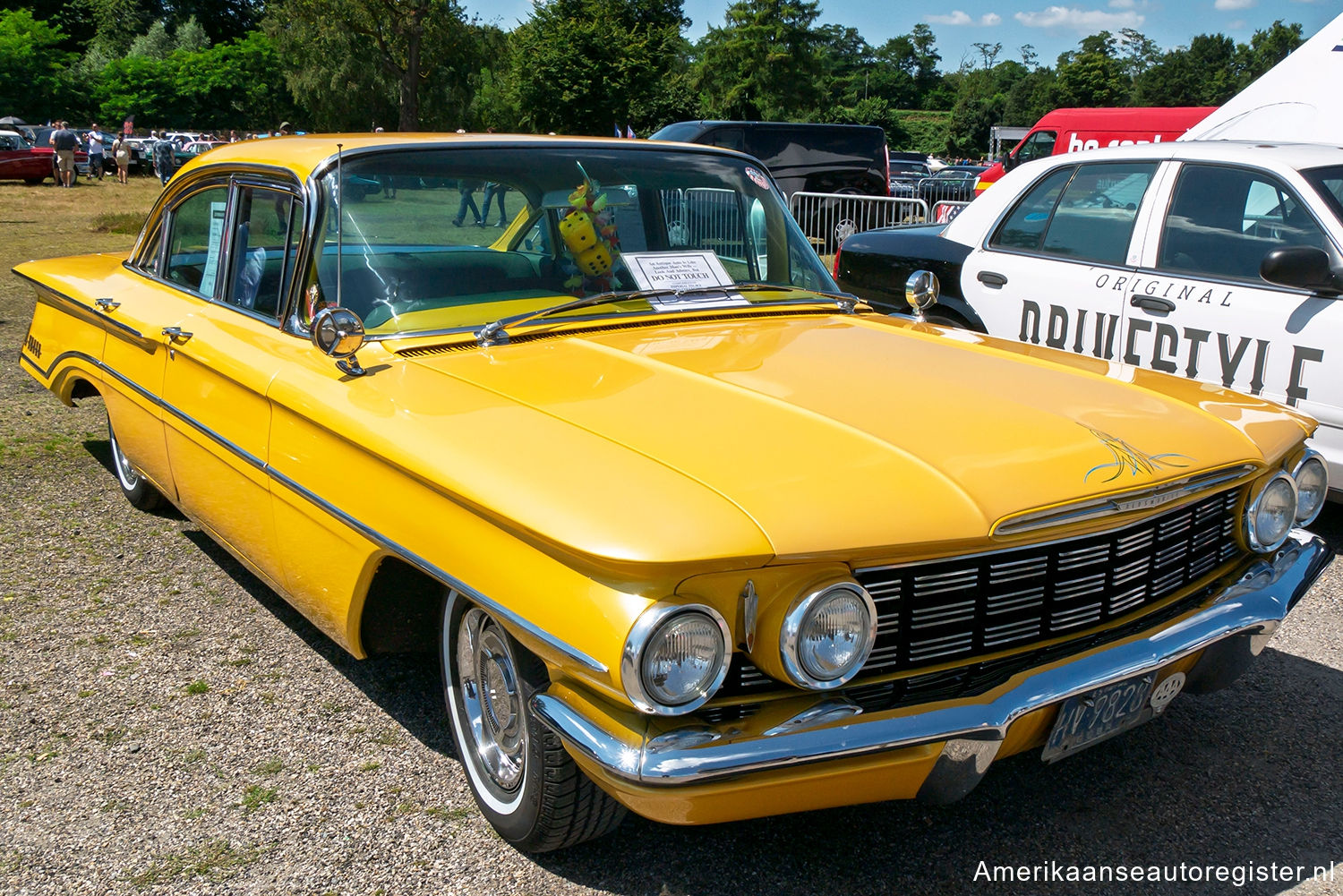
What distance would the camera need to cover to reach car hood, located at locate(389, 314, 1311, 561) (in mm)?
2100

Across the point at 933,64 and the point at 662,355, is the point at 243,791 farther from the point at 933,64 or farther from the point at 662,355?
the point at 933,64

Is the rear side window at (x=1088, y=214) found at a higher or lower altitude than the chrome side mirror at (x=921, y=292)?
higher

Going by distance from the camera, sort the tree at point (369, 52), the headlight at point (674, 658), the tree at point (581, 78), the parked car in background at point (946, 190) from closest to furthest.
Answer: the headlight at point (674, 658) < the parked car in background at point (946, 190) < the tree at point (369, 52) < the tree at point (581, 78)

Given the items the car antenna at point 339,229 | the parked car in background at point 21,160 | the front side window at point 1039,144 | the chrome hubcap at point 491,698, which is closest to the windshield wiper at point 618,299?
the car antenna at point 339,229

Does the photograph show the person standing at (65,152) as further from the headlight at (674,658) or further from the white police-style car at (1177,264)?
the headlight at (674,658)

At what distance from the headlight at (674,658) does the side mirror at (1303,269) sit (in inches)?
140

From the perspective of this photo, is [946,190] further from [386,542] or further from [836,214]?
[386,542]

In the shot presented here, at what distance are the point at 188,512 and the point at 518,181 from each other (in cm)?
165

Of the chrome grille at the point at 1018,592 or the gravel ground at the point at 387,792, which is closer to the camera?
the chrome grille at the point at 1018,592

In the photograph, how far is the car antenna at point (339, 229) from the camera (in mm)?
3115

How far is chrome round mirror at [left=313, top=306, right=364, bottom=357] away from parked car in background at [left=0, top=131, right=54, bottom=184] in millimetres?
30529

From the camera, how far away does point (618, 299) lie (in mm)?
3336

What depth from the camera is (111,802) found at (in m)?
2.81

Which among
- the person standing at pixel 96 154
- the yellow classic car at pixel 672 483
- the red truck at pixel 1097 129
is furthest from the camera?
the person standing at pixel 96 154
